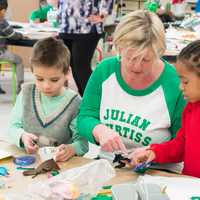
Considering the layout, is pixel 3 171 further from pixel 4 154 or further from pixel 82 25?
pixel 82 25

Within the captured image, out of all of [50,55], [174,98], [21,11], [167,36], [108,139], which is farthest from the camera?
[21,11]

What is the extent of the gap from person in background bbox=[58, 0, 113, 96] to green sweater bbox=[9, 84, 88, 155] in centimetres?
213

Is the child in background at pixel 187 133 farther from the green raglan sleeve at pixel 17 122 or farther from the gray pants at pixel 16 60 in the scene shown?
the gray pants at pixel 16 60

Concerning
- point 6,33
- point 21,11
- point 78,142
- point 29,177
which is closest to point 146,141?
point 78,142

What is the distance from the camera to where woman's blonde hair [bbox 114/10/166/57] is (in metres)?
1.50

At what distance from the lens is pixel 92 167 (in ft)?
4.08

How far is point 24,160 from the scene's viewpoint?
1.46m

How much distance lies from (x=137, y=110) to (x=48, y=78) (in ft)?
1.21

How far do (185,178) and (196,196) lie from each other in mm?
137

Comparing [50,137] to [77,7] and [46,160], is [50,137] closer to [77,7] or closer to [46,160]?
[46,160]

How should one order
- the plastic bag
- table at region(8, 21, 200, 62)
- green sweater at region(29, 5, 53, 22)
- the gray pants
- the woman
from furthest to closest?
green sweater at region(29, 5, 53, 22)
the gray pants
table at region(8, 21, 200, 62)
the woman
the plastic bag

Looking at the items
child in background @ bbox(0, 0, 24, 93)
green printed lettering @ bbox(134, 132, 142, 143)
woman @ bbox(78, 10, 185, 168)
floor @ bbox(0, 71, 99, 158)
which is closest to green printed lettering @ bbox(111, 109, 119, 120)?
woman @ bbox(78, 10, 185, 168)

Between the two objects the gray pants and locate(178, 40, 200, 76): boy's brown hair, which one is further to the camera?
the gray pants

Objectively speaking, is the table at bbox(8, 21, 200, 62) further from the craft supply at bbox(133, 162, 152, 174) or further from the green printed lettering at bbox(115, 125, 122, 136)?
the craft supply at bbox(133, 162, 152, 174)
